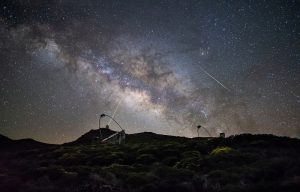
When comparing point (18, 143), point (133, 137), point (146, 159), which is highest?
point (133, 137)

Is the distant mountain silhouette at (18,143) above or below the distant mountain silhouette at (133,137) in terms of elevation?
below

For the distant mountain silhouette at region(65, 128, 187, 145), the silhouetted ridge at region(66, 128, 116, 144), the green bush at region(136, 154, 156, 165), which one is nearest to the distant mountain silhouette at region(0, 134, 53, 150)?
the silhouetted ridge at region(66, 128, 116, 144)

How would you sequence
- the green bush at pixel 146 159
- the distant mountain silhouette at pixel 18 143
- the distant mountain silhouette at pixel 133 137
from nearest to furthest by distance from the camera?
the green bush at pixel 146 159, the distant mountain silhouette at pixel 133 137, the distant mountain silhouette at pixel 18 143

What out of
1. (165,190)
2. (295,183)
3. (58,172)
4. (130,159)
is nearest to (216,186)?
(165,190)

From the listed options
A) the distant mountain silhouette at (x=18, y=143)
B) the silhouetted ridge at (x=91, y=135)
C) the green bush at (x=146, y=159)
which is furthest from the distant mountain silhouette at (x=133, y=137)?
the green bush at (x=146, y=159)

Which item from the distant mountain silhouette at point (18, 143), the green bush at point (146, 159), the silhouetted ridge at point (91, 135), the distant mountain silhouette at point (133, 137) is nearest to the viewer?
the green bush at point (146, 159)

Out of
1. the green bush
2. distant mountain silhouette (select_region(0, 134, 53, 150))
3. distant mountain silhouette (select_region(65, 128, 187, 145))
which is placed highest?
distant mountain silhouette (select_region(65, 128, 187, 145))

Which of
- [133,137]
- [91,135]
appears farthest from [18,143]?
[133,137]

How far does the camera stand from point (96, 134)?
398 feet

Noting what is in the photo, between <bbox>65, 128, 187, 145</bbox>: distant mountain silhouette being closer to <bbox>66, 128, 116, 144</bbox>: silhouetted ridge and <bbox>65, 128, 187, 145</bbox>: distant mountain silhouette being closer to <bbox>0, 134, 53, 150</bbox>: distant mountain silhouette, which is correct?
<bbox>66, 128, 116, 144</bbox>: silhouetted ridge

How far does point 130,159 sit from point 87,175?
51.1 feet

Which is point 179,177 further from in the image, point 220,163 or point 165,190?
point 220,163

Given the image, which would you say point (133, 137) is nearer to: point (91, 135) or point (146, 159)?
point (91, 135)

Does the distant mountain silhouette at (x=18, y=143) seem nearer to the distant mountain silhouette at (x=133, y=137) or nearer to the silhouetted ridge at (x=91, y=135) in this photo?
the silhouetted ridge at (x=91, y=135)
